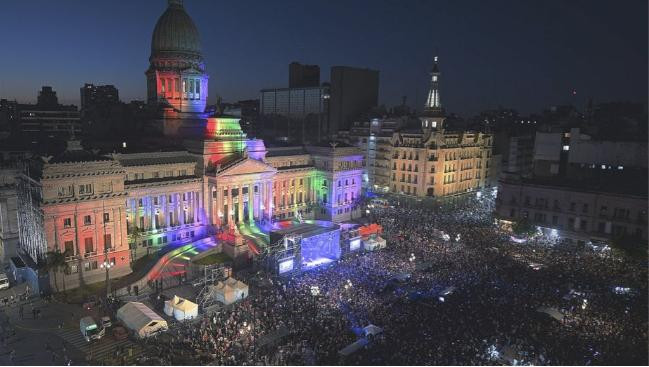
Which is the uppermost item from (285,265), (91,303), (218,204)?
(218,204)

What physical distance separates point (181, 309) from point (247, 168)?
96.8 ft

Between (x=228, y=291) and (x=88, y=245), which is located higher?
(x=88, y=245)

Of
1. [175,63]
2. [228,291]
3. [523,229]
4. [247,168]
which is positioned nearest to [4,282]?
[228,291]

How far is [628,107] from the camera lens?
103750mm

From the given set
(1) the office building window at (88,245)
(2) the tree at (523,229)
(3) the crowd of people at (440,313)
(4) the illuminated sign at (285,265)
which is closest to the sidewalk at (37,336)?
(1) the office building window at (88,245)

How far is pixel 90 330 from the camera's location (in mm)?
37562

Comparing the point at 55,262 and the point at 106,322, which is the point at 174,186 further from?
the point at 106,322

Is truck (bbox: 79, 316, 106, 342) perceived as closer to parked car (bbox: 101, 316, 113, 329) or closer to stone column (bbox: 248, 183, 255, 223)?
parked car (bbox: 101, 316, 113, 329)

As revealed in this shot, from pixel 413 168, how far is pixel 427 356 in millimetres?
65205

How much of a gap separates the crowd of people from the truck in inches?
205

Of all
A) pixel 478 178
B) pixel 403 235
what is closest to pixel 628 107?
pixel 478 178

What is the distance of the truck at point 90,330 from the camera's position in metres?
37.5

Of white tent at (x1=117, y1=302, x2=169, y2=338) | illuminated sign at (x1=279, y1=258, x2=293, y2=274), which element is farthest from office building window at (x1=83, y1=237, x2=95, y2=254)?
illuminated sign at (x1=279, y1=258, x2=293, y2=274)

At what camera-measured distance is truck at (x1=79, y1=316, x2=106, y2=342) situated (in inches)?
1478
